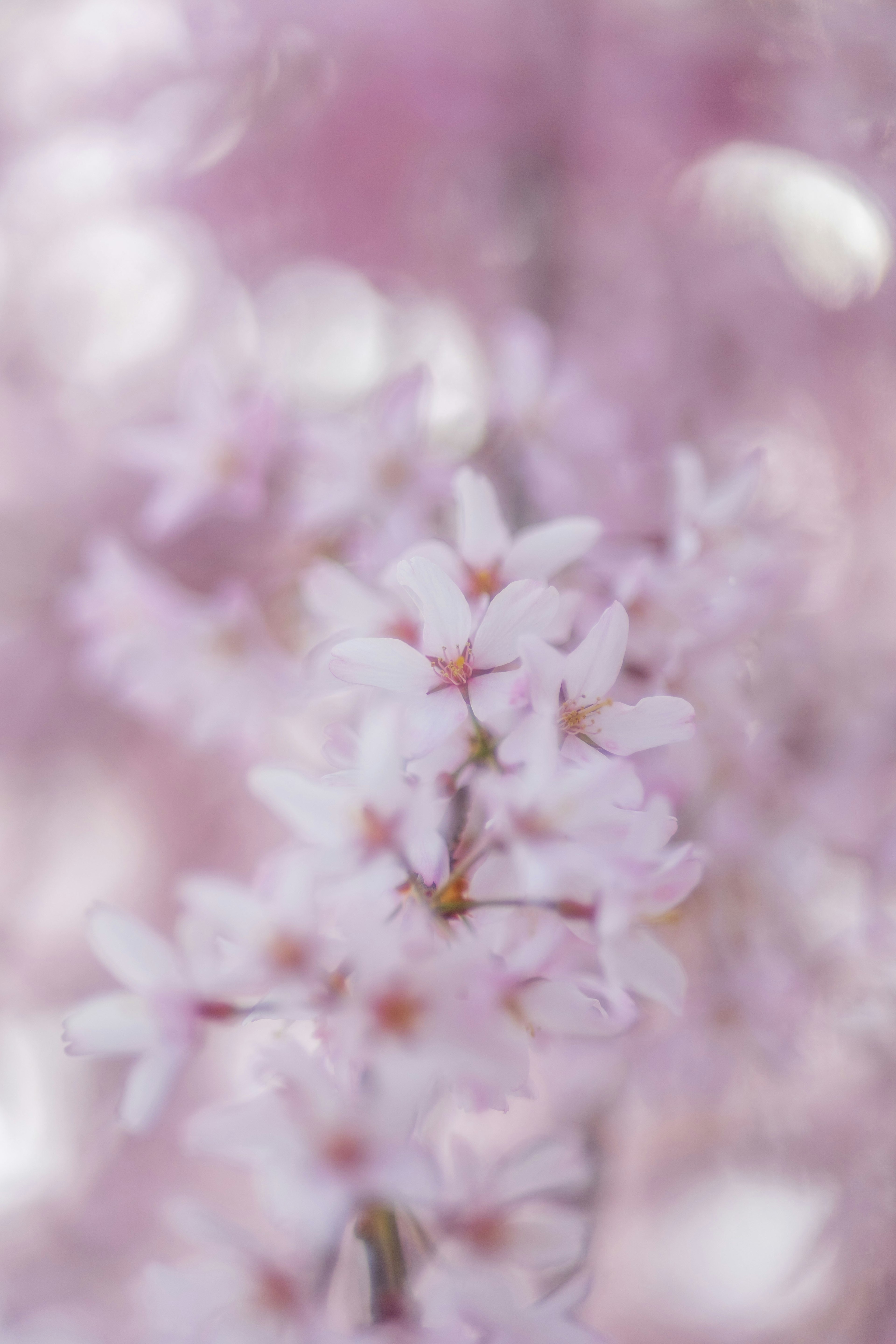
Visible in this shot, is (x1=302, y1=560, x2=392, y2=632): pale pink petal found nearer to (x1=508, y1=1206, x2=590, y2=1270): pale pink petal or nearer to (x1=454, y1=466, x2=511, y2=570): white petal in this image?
(x1=454, y1=466, x2=511, y2=570): white petal

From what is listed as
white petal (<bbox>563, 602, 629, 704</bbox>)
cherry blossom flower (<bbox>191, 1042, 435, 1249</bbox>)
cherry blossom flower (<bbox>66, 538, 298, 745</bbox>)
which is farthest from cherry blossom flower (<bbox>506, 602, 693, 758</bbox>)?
cherry blossom flower (<bbox>66, 538, 298, 745</bbox>)

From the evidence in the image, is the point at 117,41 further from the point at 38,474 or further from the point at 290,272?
the point at 38,474

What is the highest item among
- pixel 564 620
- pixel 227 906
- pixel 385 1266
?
pixel 564 620

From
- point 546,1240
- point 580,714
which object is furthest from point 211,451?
point 546,1240

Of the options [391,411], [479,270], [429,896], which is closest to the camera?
[429,896]

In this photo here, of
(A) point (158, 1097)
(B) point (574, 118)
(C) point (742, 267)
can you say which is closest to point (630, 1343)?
(A) point (158, 1097)

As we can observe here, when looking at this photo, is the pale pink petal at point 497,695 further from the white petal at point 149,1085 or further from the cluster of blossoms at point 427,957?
the white petal at point 149,1085

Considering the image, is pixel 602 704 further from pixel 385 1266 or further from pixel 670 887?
pixel 385 1266
